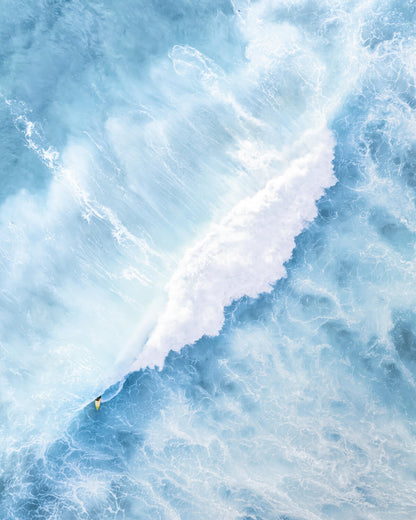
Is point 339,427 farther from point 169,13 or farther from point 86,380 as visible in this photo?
point 169,13

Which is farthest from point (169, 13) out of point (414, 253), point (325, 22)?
point (414, 253)

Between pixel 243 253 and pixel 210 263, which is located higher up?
pixel 243 253

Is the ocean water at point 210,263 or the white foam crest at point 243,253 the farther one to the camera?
the white foam crest at point 243,253

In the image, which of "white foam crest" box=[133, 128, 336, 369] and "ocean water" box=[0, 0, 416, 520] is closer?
"ocean water" box=[0, 0, 416, 520]
